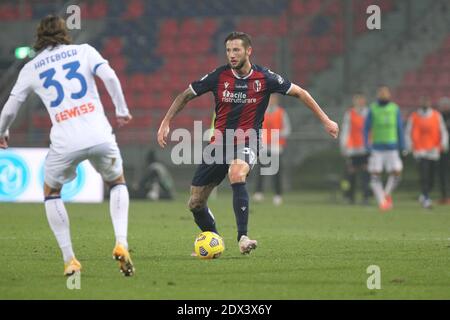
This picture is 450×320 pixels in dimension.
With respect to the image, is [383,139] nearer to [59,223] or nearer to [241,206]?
[241,206]

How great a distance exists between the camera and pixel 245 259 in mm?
9578

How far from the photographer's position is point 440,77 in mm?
26359

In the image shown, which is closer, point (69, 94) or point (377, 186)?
point (69, 94)

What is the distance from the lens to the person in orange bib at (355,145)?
857 inches

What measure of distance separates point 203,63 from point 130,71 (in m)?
2.23

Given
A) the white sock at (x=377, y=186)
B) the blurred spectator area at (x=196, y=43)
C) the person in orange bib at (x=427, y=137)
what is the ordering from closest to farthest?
the white sock at (x=377, y=186) < the person in orange bib at (x=427, y=137) < the blurred spectator area at (x=196, y=43)

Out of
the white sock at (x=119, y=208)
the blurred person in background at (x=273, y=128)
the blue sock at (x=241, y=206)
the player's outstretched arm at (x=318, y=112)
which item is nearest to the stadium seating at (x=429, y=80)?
the blurred person in background at (x=273, y=128)

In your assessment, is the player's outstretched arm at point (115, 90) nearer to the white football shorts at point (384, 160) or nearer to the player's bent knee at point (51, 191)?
the player's bent knee at point (51, 191)

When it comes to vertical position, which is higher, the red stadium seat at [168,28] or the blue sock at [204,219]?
the red stadium seat at [168,28]

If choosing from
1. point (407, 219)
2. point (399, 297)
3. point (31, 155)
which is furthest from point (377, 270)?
point (31, 155)

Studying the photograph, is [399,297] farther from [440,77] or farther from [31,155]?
[440,77]

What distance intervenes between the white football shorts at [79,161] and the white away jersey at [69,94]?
57 millimetres

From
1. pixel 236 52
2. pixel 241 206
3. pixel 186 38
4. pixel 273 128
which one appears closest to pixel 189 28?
pixel 186 38

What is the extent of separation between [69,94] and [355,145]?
14637mm
